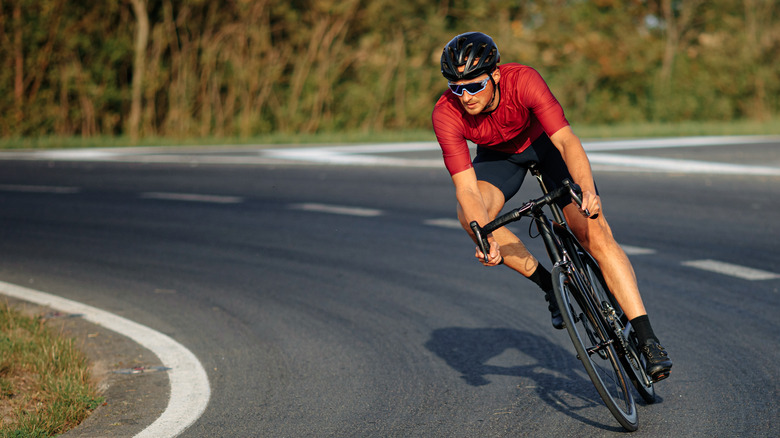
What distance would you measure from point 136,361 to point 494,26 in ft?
107

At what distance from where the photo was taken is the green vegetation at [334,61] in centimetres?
2630

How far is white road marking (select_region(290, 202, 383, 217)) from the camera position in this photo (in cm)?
1277

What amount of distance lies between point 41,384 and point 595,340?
3007 mm

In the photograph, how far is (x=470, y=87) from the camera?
500 cm

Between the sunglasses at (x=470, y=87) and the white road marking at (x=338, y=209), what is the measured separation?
763 centimetres

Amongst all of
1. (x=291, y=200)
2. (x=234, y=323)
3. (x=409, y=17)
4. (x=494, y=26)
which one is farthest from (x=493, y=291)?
(x=494, y=26)

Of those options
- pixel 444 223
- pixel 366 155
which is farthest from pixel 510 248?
pixel 366 155

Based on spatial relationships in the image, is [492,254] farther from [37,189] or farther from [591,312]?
[37,189]

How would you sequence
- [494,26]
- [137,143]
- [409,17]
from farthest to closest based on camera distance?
[494,26]
[409,17]
[137,143]

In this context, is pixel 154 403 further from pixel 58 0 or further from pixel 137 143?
pixel 58 0

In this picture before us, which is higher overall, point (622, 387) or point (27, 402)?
point (622, 387)

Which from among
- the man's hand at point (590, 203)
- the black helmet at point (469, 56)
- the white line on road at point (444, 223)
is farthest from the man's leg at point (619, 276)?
the white line on road at point (444, 223)

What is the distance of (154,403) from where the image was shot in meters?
5.40

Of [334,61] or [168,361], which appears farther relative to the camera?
[334,61]
